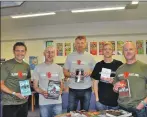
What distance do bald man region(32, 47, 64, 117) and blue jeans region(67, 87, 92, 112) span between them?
325 mm

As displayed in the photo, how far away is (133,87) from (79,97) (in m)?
1.10

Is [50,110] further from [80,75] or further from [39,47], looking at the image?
[39,47]

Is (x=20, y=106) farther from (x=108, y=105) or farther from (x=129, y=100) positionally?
(x=129, y=100)

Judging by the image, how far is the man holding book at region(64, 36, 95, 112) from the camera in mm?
3207

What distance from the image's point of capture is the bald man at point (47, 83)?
294cm

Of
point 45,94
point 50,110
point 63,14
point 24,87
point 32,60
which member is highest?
point 63,14

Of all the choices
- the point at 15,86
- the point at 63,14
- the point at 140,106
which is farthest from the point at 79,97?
the point at 63,14

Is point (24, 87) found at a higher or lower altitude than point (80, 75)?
lower

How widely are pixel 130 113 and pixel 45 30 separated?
574 cm

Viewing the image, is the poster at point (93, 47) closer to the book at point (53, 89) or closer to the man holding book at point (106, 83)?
the man holding book at point (106, 83)

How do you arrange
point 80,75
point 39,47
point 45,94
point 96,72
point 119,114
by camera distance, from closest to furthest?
point 119,114 < point 45,94 < point 96,72 < point 80,75 < point 39,47

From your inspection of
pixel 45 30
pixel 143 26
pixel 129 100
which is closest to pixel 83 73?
pixel 129 100

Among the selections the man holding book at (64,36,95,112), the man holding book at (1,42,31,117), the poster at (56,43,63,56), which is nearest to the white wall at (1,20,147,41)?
the poster at (56,43,63,56)

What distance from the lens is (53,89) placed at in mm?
2918
